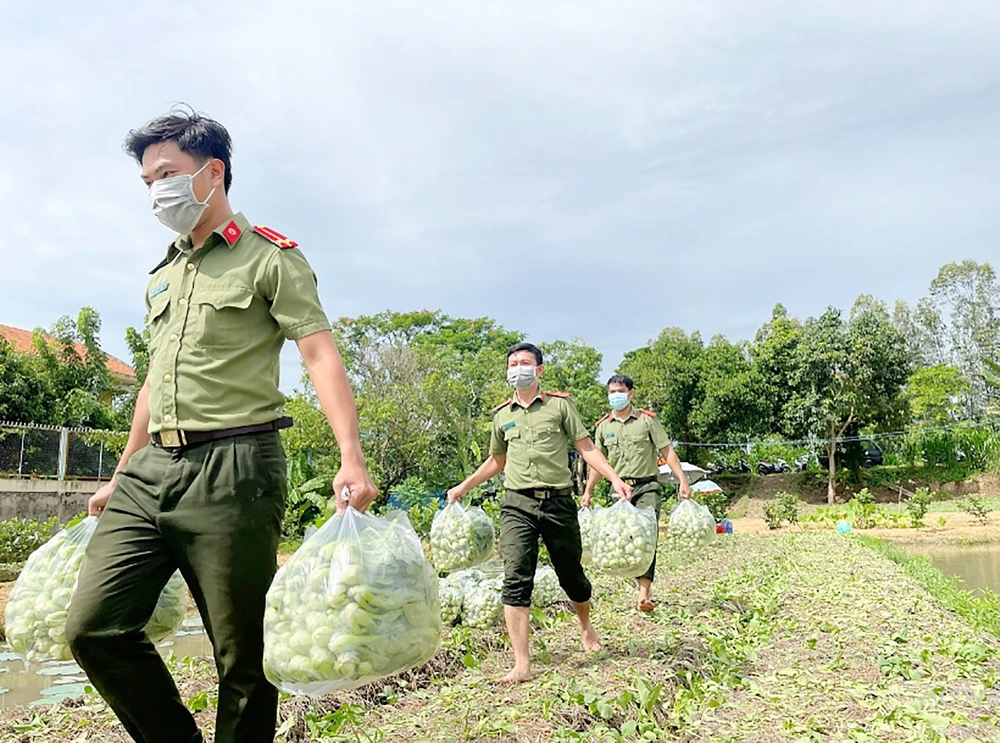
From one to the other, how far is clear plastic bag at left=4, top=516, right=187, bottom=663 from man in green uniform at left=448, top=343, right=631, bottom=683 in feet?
6.42

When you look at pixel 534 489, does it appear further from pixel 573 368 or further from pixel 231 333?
pixel 573 368

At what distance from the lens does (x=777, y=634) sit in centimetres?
504

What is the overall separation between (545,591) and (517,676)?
2.00 metres

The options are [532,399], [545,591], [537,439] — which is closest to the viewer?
[537,439]

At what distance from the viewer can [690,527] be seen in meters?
7.13

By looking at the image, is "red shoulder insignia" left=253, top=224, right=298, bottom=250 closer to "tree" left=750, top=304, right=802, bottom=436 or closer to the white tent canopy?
the white tent canopy

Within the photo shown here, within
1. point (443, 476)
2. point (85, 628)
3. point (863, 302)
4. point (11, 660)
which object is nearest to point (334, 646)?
point (85, 628)

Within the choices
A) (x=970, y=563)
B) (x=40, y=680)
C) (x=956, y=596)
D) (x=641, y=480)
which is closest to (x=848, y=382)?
(x=970, y=563)

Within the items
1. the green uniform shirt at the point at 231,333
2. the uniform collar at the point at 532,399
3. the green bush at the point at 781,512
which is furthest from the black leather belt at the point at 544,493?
the green bush at the point at 781,512

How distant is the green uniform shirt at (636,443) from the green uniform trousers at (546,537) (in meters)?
2.31

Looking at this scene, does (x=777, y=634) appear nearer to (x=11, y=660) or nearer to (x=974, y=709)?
(x=974, y=709)

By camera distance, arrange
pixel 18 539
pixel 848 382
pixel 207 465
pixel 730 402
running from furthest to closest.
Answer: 1. pixel 730 402
2. pixel 848 382
3. pixel 18 539
4. pixel 207 465

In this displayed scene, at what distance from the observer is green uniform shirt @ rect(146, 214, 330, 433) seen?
2.29m

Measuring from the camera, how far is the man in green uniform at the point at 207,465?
2.18 metres
